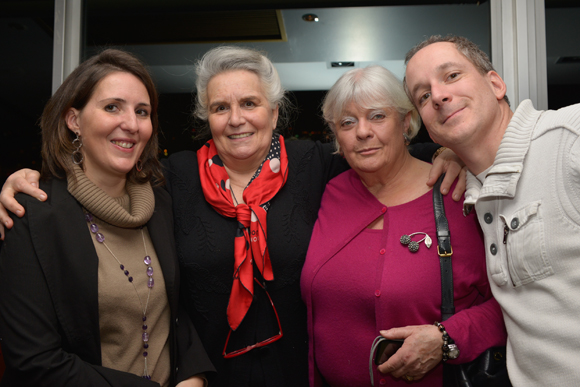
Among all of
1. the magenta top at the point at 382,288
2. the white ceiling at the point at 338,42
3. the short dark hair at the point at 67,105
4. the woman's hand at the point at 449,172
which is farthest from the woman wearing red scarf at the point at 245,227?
the white ceiling at the point at 338,42

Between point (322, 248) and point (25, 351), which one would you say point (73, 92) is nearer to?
point (25, 351)

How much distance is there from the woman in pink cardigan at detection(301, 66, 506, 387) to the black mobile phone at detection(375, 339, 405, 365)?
3 centimetres

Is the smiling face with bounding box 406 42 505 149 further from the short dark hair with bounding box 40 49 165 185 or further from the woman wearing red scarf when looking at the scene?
the short dark hair with bounding box 40 49 165 185

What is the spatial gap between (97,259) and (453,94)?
129 cm

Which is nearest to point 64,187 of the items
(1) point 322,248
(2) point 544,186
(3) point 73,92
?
(3) point 73,92

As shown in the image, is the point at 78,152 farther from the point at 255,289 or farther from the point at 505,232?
the point at 505,232

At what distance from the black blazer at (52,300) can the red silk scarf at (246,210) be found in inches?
18.3

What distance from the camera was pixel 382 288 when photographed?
1.50 metres

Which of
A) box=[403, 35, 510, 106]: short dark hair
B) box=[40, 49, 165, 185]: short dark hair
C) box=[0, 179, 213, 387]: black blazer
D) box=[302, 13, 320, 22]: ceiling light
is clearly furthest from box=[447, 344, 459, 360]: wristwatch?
box=[302, 13, 320, 22]: ceiling light

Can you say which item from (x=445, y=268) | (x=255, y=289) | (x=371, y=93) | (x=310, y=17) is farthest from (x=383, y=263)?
(x=310, y=17)

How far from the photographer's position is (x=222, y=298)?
5.69 ft

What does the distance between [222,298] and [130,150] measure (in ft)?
2.30

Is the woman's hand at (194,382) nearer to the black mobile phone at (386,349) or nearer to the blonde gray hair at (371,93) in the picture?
the black mobile phone at (386,349)

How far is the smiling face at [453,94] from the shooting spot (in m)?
→ 1.30
